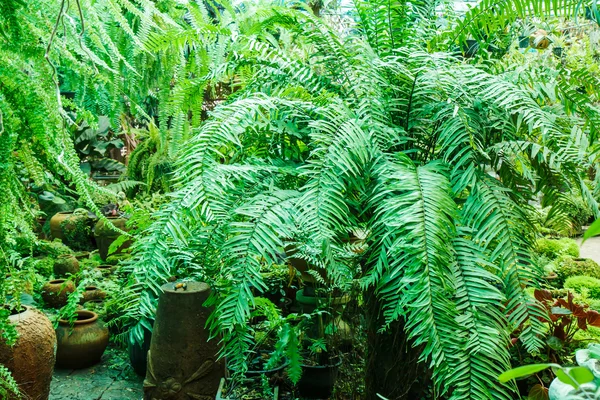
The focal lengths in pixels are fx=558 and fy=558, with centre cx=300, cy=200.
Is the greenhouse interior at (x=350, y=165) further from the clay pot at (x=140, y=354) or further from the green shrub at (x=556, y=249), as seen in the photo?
the green shrub at (x=556, y=249)

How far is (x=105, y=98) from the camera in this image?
1286 mm

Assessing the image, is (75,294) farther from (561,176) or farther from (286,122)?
(561,176)

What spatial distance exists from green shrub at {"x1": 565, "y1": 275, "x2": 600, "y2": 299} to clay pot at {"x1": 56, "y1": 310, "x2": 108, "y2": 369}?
2822 millimetres

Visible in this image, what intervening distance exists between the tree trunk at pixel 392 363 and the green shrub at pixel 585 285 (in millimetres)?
2492

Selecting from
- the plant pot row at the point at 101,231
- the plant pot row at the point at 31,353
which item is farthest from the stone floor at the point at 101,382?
the plant pot row at the point at 101,231

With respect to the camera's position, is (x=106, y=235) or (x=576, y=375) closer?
(x=576, y=375)

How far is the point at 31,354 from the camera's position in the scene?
2061 millimetres

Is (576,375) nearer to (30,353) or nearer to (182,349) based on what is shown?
(182,349)

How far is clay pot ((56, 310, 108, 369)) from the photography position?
2.83 meters

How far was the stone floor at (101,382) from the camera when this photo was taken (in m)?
2.58

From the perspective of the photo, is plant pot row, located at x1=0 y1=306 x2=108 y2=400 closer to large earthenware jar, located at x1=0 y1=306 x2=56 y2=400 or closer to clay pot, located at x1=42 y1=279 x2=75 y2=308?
large earthenware jar, located at x1=0 y1=306 x2=56 y2=400

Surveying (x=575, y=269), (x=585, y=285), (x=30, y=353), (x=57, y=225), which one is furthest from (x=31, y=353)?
(x=575, y=269)

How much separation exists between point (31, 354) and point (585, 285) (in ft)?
10.4

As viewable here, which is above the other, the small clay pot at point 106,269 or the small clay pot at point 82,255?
the small clay pot at point 106,269
